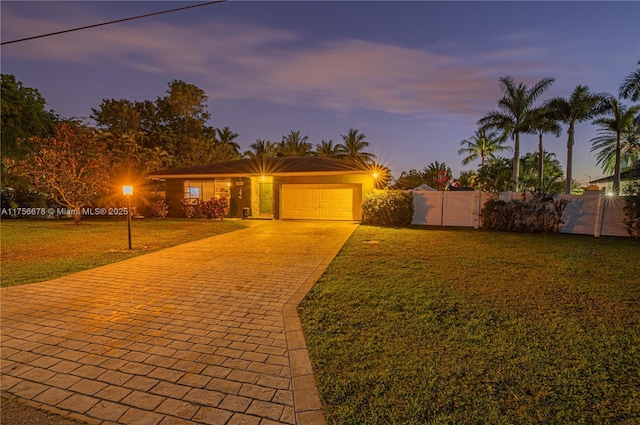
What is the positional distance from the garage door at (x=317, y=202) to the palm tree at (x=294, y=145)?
72.6 ft

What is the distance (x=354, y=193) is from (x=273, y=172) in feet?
15.2

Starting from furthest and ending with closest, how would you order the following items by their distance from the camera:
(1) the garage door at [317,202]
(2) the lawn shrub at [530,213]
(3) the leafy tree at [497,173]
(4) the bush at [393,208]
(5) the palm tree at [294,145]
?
1. (5) the palm tree at [294,145]
2. (3) the leafy tree at [497,173]
3. (1) the garage door at [317,202]
4. (4) the bush at [393,208]
5. (2) the lawn shrub at [530,213]

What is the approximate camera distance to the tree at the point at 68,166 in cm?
1275

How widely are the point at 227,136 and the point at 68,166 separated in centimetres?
2738

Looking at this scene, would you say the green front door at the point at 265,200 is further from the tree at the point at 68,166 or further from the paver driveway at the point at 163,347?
the paver driveway at the point at 163,347

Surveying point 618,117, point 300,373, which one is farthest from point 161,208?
point 618,117

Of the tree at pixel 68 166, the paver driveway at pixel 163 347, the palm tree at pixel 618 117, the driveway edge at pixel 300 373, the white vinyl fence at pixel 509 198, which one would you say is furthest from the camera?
the palm tree at pixel 618 117

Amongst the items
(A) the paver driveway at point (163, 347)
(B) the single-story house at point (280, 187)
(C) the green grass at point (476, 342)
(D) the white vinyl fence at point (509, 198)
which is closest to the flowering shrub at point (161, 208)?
(B) the single-story house at point (280, 187)

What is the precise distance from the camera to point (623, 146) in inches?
890

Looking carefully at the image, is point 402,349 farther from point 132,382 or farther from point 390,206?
point 390,206

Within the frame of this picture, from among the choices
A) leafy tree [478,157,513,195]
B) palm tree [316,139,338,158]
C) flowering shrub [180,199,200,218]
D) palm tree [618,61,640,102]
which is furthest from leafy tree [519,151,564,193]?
flowering shrub [180,199,200,218]

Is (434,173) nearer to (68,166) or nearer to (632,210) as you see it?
(632,210)

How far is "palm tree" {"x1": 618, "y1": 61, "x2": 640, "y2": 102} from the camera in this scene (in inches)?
658

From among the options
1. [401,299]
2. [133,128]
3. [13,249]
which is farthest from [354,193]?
[133,128]
